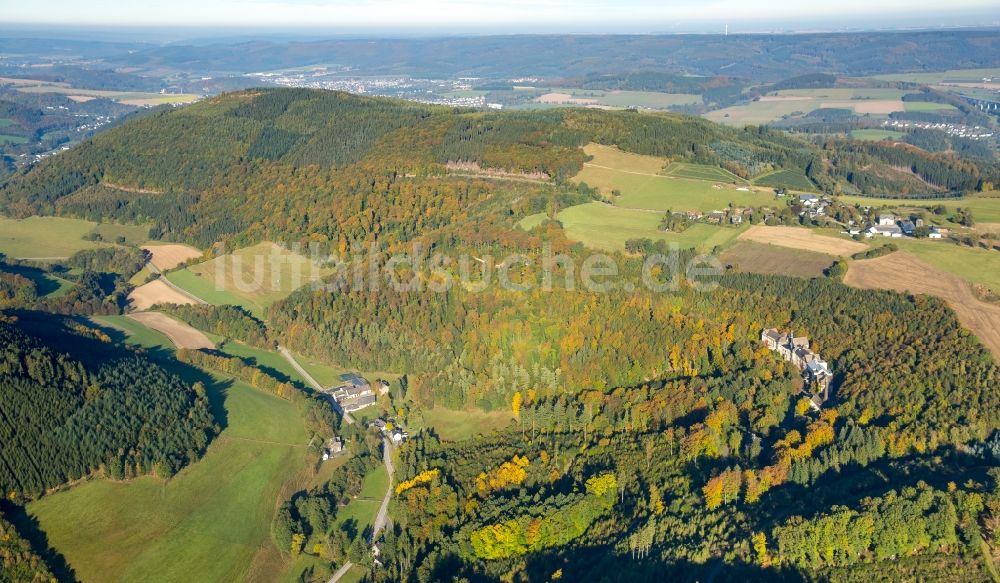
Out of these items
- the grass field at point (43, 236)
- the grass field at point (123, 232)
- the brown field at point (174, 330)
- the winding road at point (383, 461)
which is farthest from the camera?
the grass field at point (123, 232)

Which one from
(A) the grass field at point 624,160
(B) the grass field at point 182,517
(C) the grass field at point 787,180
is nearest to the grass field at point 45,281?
(B) the grass field at point 182,517

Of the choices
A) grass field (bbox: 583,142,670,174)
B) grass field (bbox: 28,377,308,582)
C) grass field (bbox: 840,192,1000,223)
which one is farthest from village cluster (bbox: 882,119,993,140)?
grass field (bbox: 28,377,308,582)

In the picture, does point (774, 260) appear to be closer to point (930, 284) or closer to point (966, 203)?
point (930, 284)

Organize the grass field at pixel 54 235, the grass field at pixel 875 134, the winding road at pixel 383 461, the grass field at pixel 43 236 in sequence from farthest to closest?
1. the grass field at pixel 875 134
2. the grass field at pixel 54 235
3. the grass field at pixel 43 236
4. the winding road at pixel 383 461

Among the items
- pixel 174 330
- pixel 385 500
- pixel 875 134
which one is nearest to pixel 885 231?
pixel 385 500

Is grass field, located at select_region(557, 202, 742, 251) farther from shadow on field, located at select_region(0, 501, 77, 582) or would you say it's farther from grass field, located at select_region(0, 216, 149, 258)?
grass field, located at select_region(0, 216, 149, 258)

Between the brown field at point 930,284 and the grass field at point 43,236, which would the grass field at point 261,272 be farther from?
the brown field at point 930,284

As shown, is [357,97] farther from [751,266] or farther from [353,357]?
[751,266]
